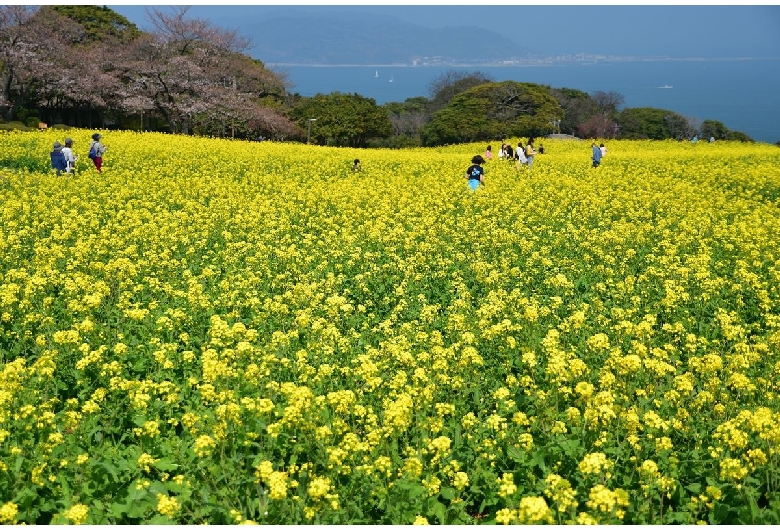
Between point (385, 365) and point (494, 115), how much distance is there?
72.2m

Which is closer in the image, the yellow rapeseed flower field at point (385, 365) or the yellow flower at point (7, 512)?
the yellow flower at point (7, 512)

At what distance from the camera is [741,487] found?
5.36 m

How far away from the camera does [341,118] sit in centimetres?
6956

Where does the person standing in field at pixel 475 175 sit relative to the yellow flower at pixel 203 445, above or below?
above

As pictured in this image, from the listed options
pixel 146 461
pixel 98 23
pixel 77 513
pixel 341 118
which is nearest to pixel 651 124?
pixel 341 118

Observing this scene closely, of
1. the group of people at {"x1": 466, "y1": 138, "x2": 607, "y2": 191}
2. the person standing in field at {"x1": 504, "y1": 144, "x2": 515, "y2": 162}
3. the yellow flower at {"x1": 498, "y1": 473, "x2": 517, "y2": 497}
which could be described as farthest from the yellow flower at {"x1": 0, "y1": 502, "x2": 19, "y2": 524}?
the person standing in field at {"x1": 504, "y1": 144, "x2": 515, "y2": 162}

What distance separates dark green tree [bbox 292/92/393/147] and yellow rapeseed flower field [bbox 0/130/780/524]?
52190 millimetres

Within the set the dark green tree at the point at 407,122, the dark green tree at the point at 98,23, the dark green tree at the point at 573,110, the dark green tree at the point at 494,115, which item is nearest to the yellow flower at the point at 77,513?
the dark green tree at the point at 98,23

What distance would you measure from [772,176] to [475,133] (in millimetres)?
51240

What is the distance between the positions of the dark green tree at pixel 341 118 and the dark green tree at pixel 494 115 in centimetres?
762

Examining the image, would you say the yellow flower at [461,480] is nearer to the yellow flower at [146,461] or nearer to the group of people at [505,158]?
the yellow flower at [146,461]

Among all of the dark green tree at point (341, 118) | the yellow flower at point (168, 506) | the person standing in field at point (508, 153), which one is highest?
the dark green tree at point (341, 118)

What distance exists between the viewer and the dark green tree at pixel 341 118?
226 ft

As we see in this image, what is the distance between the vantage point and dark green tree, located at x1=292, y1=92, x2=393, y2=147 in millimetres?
68863
